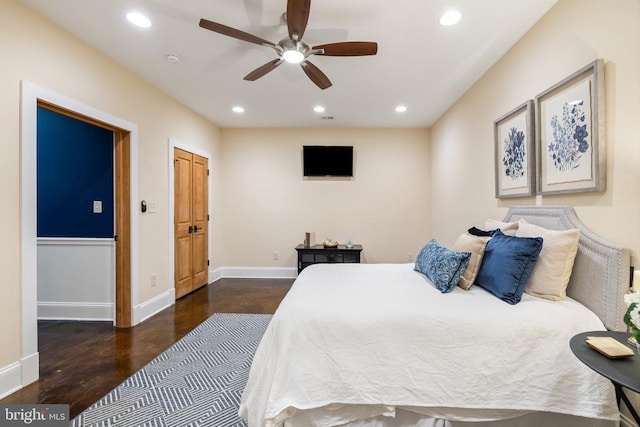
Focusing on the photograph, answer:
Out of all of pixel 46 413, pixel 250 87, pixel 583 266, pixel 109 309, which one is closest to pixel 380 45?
pixel 250 87

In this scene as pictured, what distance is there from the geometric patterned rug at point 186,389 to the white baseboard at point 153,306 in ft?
2.50

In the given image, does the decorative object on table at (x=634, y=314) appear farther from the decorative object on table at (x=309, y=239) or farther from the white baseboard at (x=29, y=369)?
the decorative object on table at (x=309, y=239)

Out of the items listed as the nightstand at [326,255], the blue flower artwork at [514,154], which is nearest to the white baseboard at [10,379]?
the nightstand at [326,255]

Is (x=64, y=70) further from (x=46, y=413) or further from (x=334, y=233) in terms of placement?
(x=334, y=233)

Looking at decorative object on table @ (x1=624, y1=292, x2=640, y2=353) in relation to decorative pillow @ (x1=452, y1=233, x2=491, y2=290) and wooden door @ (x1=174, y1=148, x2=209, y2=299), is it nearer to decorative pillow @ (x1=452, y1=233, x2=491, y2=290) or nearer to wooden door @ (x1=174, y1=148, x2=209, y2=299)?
decorative pillow @ (x1=452, y1=233, x2=491, y2=290)

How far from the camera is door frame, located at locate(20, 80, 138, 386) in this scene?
2016mm

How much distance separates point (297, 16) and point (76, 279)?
11.5 ft

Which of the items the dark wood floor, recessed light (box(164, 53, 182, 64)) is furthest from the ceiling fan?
the dark wood floor

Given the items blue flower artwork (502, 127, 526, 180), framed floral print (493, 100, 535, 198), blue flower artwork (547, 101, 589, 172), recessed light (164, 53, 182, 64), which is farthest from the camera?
recessed light (164, 53, 182, 64)

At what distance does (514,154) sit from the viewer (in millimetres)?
2473

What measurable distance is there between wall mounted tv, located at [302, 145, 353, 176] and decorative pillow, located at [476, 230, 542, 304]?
3.33m

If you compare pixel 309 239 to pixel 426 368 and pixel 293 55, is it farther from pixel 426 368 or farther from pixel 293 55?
pixel 426 368

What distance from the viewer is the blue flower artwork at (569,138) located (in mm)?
1775

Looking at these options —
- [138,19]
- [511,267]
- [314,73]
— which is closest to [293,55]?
[314,73]
